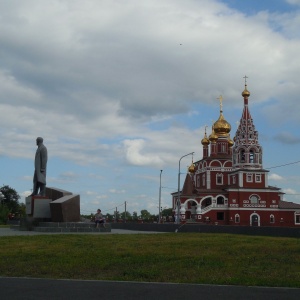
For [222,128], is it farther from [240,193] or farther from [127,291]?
[127,291]

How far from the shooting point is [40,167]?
3006cm

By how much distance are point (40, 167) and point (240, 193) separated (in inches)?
1982

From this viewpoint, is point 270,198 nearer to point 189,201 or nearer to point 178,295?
point 189,201

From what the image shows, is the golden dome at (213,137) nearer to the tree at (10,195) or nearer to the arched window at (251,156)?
the arched window at (251,156)

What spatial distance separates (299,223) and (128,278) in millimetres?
71276

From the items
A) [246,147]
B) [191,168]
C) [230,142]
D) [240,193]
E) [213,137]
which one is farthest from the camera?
[191,168]

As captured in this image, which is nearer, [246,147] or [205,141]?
[246,147]

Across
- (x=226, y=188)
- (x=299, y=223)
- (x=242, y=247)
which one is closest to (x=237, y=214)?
(x=226, y=188)

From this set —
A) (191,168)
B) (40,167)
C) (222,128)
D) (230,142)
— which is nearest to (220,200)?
(230,142)

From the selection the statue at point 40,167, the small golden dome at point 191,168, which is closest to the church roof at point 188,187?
the small golden dome at point 191,168

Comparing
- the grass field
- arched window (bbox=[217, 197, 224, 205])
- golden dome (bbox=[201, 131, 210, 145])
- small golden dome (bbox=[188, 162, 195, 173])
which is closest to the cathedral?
arched window (bbox=[217, 197, 224, 205])

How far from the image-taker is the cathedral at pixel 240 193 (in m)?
76.1

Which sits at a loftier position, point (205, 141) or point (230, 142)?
point (205, 141)

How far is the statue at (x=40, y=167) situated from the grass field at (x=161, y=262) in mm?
13255
